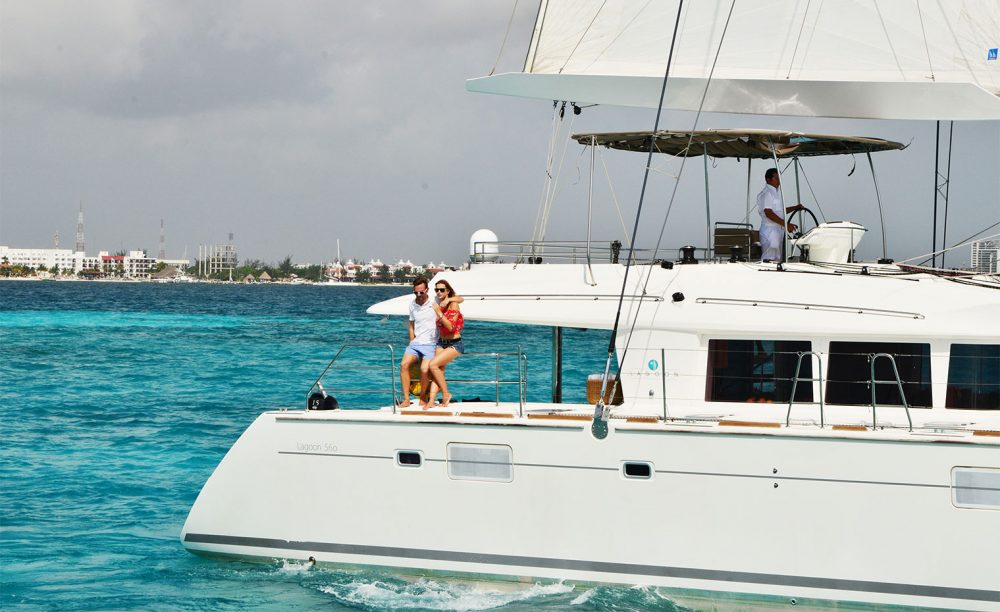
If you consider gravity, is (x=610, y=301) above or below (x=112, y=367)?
above

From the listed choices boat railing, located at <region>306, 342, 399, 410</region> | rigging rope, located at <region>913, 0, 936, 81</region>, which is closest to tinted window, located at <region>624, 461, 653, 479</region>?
boat railing, located at <region>306, 342, 399, 410</region>

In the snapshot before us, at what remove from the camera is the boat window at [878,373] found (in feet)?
36.0

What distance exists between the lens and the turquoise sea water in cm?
1087

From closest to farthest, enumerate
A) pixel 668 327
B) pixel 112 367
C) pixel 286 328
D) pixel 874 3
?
pixel 668 327
pixel 874 3
pixel 112 367
pixel 286 328

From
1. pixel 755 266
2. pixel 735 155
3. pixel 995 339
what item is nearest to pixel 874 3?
pixel 735 155

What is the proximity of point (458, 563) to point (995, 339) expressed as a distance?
5.38m

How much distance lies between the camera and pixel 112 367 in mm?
35531

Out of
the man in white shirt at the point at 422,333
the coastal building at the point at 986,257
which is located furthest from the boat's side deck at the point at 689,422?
the coastal building at the point at 986,257

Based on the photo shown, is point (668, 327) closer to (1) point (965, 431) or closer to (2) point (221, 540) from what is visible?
(1) point (965, 431)

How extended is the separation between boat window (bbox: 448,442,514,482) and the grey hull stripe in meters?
0.73

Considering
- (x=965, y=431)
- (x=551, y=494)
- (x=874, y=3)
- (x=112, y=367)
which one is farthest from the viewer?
(x=112, y=367)

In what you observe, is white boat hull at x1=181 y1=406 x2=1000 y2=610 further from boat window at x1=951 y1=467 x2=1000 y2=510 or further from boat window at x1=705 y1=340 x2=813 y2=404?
boat window at x1=705 y1=340 x2=813 y2=404

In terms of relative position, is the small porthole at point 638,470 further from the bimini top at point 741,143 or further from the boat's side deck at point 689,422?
the bimini top at point 741,143

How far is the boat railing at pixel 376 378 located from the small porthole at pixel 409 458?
51 centimetres
